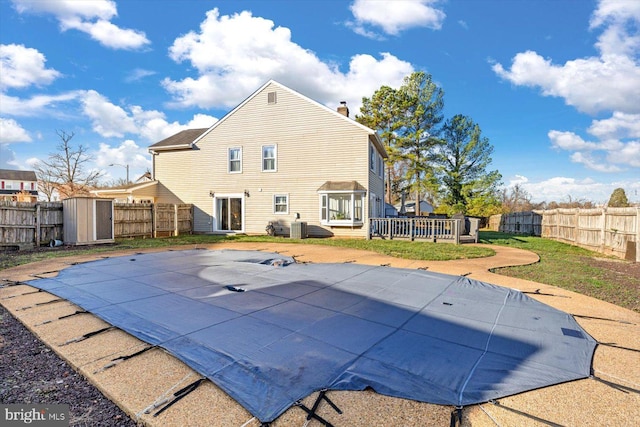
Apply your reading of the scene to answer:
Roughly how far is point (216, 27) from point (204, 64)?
3075mm

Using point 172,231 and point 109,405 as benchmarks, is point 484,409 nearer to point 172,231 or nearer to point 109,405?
point 109,405

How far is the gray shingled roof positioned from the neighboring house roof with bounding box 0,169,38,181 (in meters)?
55.8

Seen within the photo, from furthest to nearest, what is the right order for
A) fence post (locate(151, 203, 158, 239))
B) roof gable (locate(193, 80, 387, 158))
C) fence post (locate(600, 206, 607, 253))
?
fence post (locate(151, 203, 158, 239)) < roof gable (locate(193, 80, 387, 158)) < fence post (locate(600, 206, 607, 253))

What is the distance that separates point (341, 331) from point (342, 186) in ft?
36.2

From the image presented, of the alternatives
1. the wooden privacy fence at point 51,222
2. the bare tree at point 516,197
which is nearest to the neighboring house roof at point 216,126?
the wooden privacy fence at point 51,222

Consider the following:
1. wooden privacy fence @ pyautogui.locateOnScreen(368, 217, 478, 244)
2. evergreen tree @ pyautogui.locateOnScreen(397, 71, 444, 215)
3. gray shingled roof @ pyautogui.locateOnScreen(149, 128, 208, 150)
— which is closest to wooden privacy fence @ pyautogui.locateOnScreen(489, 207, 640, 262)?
wooden privacy fence @ pyautogui.locateOnScreen(368, 217, 478, 244)

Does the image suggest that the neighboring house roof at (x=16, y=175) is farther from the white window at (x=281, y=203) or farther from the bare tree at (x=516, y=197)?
the bare tree at (x=516, y=197)

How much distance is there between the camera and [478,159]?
25172 millimetres

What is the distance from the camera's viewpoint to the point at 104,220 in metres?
11.9

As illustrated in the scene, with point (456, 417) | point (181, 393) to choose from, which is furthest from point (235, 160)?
point (456, 417)

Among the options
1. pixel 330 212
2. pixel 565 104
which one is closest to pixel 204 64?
pixel 330 212

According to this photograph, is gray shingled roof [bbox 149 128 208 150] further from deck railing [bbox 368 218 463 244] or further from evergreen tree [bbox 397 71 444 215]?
evergreen tree [bbox 397 71 444 215]

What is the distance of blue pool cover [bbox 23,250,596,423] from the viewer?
2.35 m

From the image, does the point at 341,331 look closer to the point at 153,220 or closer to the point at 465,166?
the point at 153,220
